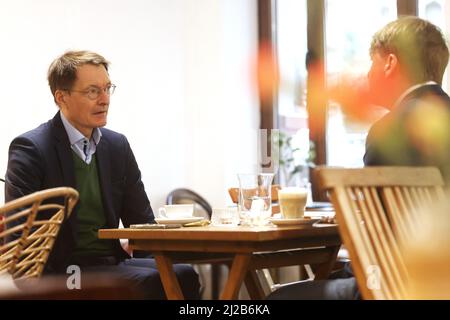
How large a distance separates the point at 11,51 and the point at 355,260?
2.82 meters

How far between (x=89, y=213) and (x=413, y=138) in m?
1.28

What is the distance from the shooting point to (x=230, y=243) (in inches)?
81.4

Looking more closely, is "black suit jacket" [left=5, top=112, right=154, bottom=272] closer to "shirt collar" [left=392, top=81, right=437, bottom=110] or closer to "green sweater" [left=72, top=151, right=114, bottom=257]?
"green sweater" [left=72, top=151, right=114, bottom=257]

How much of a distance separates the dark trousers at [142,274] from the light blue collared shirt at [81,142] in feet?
1.33

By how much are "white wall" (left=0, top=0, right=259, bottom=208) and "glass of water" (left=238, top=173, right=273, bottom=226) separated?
92.4 inches

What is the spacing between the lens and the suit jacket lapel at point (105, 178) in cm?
285

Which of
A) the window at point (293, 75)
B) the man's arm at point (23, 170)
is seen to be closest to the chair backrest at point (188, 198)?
the window at point (293, 75)

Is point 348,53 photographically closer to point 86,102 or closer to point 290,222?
point 86,102

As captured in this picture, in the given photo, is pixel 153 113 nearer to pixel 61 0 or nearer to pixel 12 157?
pixel 61 0

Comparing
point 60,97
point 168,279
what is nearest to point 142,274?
point 168,279

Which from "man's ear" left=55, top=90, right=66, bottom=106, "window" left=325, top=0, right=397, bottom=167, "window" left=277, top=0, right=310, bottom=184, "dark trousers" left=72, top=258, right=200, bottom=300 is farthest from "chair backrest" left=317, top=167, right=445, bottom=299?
"window" left=277, top=0, right=310, bottom=184

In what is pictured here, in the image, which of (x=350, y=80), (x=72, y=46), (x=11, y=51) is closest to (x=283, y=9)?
(x=350, y=80)

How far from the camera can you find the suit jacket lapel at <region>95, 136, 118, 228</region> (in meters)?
2.85

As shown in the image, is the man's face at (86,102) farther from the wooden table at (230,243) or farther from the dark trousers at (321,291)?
the dark trousers at (321,291)
